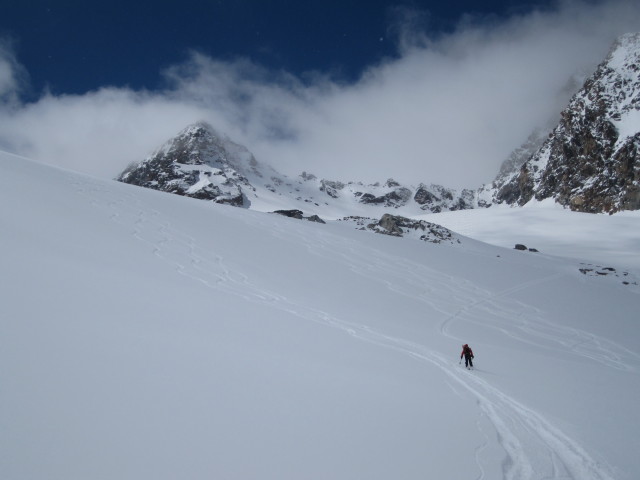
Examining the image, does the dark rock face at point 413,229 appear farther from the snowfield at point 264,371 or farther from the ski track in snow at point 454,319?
the snowfield at point 264,371

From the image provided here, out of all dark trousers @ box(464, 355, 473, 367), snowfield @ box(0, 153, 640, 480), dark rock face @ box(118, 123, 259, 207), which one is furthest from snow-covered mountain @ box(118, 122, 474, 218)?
dark trousers @ box(464, 355, 473, 367)

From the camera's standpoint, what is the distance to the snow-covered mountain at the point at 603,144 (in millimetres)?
77688

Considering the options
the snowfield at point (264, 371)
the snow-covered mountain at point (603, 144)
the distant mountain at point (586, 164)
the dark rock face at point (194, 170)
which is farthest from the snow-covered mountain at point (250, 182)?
the snowfield at point (264, 371)

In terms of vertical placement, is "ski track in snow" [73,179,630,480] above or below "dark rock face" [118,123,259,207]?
below

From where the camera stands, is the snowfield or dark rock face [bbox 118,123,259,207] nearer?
the snowfield

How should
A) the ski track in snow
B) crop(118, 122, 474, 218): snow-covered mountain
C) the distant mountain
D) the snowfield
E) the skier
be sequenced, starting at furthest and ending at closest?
crop(118, 122, 474, 218): snow-covered mountain, the distant mountain, the skier, the ski track in snow, the snowfield

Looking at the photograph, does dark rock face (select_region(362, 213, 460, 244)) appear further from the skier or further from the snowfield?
the skier

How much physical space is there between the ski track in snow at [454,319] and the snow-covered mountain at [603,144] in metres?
69.6

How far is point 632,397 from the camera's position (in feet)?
30.0

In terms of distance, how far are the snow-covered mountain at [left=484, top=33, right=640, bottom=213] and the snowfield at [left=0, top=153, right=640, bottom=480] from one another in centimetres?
7723

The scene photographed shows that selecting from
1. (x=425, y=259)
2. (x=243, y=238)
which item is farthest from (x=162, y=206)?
(x=425, y=259)

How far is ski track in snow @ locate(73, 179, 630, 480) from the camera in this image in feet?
18.5

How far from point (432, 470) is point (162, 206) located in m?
25.3

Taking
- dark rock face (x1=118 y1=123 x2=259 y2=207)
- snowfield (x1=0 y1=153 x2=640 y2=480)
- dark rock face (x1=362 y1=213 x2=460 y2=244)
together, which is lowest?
snowfield (x1=0 y1=153 x2=640 y2=480)
